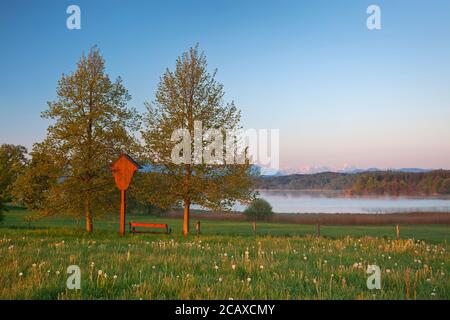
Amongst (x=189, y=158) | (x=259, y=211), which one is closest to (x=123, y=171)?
(x=189, y=158)

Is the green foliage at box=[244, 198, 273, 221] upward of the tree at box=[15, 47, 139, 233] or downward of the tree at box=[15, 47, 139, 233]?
downward

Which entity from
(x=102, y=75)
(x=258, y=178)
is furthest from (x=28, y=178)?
(x=258, y=178)

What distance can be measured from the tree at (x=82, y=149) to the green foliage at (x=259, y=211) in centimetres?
4518

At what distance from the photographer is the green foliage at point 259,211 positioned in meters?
69.5

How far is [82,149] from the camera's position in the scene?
25344 millimetres

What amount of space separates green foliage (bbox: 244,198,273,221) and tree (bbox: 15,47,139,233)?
45179 mm

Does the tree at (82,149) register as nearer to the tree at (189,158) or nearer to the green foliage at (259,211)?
the tree at (189,158)

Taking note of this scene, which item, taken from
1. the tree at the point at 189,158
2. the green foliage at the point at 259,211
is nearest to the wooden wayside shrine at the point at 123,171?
the tree at the point at 189,158

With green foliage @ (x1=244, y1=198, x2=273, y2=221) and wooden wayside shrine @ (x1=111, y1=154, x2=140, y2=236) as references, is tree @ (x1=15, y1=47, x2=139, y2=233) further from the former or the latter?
green foliage @ (x1=244, y1=198, x2=273, y2=221)

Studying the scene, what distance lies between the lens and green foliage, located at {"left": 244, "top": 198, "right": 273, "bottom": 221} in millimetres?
69500

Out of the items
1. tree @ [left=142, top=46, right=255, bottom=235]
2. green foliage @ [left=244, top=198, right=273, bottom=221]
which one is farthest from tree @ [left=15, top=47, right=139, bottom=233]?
green foliage @ [left=244, top=198, right=273, bottom=221]

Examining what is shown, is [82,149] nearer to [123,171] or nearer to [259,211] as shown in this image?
[123,171]

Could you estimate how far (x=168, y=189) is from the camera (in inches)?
1000
